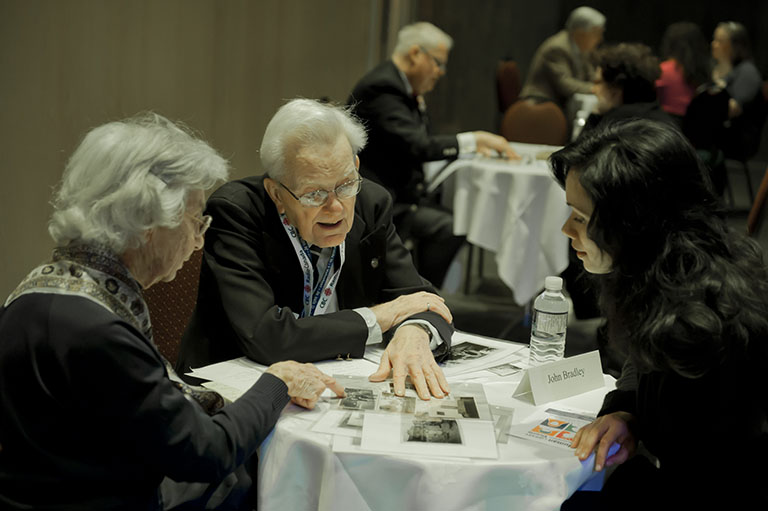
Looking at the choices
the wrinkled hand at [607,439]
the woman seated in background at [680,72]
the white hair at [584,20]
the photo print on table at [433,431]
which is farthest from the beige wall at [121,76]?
the woman seated in background at [680,72]

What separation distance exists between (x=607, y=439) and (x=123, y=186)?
3.32 ft

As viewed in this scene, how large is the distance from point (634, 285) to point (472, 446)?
434mm

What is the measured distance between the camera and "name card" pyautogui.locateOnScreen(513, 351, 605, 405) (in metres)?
1.71

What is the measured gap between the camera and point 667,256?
1.48 metres

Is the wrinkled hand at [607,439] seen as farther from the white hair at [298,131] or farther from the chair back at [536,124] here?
the chair back at [536,124]

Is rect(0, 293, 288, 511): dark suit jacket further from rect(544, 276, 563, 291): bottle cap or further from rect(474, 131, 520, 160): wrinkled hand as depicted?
rect(474, 131, 520, 160): wrinkled hand

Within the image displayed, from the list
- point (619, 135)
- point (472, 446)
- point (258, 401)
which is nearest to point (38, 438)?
point (258, 401)

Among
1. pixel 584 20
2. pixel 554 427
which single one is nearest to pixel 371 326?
pixel 554 427

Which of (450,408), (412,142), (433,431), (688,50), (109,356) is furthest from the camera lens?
(688,50)

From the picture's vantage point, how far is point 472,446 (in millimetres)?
1460

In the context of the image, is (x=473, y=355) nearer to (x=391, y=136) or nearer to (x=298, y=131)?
(x=298, y=131)

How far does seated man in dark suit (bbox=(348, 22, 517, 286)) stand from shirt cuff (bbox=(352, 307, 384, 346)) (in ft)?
9.18

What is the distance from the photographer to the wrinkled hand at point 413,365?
5.66ft

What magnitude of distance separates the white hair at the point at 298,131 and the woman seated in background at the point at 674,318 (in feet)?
2.42
